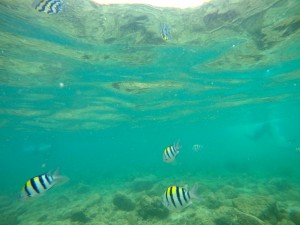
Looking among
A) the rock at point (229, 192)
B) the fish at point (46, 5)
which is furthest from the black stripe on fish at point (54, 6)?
the rock at point (229, 192)

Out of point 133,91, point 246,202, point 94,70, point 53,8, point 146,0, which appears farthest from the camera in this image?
point 133,91

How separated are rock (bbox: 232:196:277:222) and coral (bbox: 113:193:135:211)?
6.79 meters

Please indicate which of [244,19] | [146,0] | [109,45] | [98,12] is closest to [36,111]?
[109,45]

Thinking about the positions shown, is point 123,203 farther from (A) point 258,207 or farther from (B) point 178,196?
(B) point 178,196

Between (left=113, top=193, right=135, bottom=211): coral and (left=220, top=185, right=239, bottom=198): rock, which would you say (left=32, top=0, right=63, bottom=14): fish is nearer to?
(left=113, top=193, right=135, bottom=211): coral

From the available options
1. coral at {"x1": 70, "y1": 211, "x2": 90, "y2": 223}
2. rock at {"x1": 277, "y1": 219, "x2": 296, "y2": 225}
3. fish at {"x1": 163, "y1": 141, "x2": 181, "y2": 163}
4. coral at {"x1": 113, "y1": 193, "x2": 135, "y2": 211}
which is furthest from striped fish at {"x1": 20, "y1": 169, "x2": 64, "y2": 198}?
coral at {"x1": 113, "y1": 193, "x2": 135, "y2": 211}

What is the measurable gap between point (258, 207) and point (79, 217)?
9.73 metres

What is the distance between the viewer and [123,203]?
48.1 ft

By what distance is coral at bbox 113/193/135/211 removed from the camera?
14.3m

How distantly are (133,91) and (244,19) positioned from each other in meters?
14.1

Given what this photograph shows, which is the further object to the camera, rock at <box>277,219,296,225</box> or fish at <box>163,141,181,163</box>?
rock at <box>277,219,296,225</box>

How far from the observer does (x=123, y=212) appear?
45.0 feet

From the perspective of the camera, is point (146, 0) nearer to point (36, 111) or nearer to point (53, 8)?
point (53, 8)

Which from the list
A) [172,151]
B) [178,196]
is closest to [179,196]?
[178,196]
